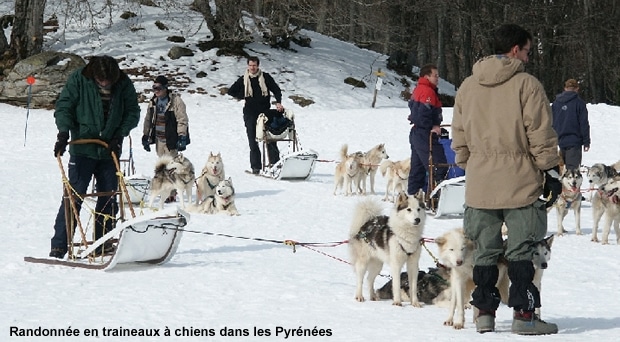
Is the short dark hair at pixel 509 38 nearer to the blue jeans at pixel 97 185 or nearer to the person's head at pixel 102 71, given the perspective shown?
the person's head at pixel 102 71

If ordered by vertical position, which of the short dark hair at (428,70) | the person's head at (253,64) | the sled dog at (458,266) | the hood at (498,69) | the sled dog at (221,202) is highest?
the hood at (498,69)

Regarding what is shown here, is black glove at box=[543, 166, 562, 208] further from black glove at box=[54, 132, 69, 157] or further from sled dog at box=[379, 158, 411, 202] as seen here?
sled dog at box=[379, 158, 411, 202]

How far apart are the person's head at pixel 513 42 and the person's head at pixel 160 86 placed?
21.0ft

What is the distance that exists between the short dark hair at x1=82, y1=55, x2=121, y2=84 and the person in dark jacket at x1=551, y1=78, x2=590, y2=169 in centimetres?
584

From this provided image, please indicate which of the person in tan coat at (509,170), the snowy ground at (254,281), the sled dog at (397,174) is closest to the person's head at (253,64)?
the snowy ground at (254,281)

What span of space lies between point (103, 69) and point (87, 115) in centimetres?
35

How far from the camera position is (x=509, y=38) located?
4312 mm

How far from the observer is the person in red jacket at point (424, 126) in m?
9.11

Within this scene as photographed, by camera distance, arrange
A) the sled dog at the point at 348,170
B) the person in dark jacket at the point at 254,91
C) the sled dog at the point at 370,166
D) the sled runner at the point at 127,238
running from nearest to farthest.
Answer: the sled runner at the point at 127,238, the sled dog at the point at 348,170, the sled dog at the point at 370,166, the person in dark jacket at the point at 254,91

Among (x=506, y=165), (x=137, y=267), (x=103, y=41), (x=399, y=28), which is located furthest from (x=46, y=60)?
(x=506, y=165)

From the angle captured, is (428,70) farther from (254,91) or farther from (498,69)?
(498,69)

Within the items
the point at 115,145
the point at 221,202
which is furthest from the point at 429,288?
the point at 221,202

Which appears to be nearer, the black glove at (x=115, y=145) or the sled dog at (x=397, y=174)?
the black glove at (x=115, y=145)

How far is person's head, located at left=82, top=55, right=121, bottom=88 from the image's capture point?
6164 millimetres
